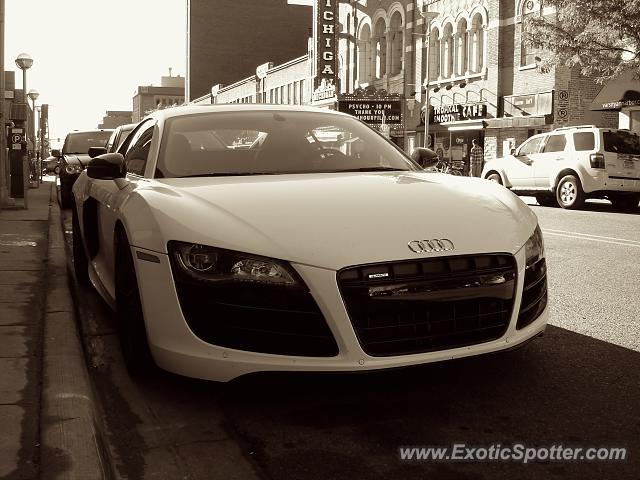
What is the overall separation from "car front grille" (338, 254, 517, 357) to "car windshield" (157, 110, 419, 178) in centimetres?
142

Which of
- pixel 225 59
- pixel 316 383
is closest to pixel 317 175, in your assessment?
pixel 316 383

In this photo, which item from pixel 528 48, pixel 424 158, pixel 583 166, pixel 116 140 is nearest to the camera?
pixel 424 158

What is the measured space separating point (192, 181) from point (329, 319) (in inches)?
52.4

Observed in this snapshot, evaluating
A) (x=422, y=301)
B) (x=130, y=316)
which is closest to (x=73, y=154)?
(x=130, y=316)

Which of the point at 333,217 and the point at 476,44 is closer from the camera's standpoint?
the point at 333,217

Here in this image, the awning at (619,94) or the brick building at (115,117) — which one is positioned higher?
the brick building at (115,117)

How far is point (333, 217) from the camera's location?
3500mm

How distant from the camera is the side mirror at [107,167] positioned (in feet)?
15.1

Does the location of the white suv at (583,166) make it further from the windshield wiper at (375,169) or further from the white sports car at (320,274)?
the white sports car at (320,274)

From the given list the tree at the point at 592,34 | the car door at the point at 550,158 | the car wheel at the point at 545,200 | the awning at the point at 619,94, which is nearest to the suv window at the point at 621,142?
the car door at the point at 550,158

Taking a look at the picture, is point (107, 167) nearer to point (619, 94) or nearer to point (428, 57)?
point (619, 94)

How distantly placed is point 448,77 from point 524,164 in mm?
16239

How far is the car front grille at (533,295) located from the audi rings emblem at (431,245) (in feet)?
1.51

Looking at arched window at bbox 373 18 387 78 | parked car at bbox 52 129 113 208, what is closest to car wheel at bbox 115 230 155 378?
parked car at bbox 52 129 113 208
